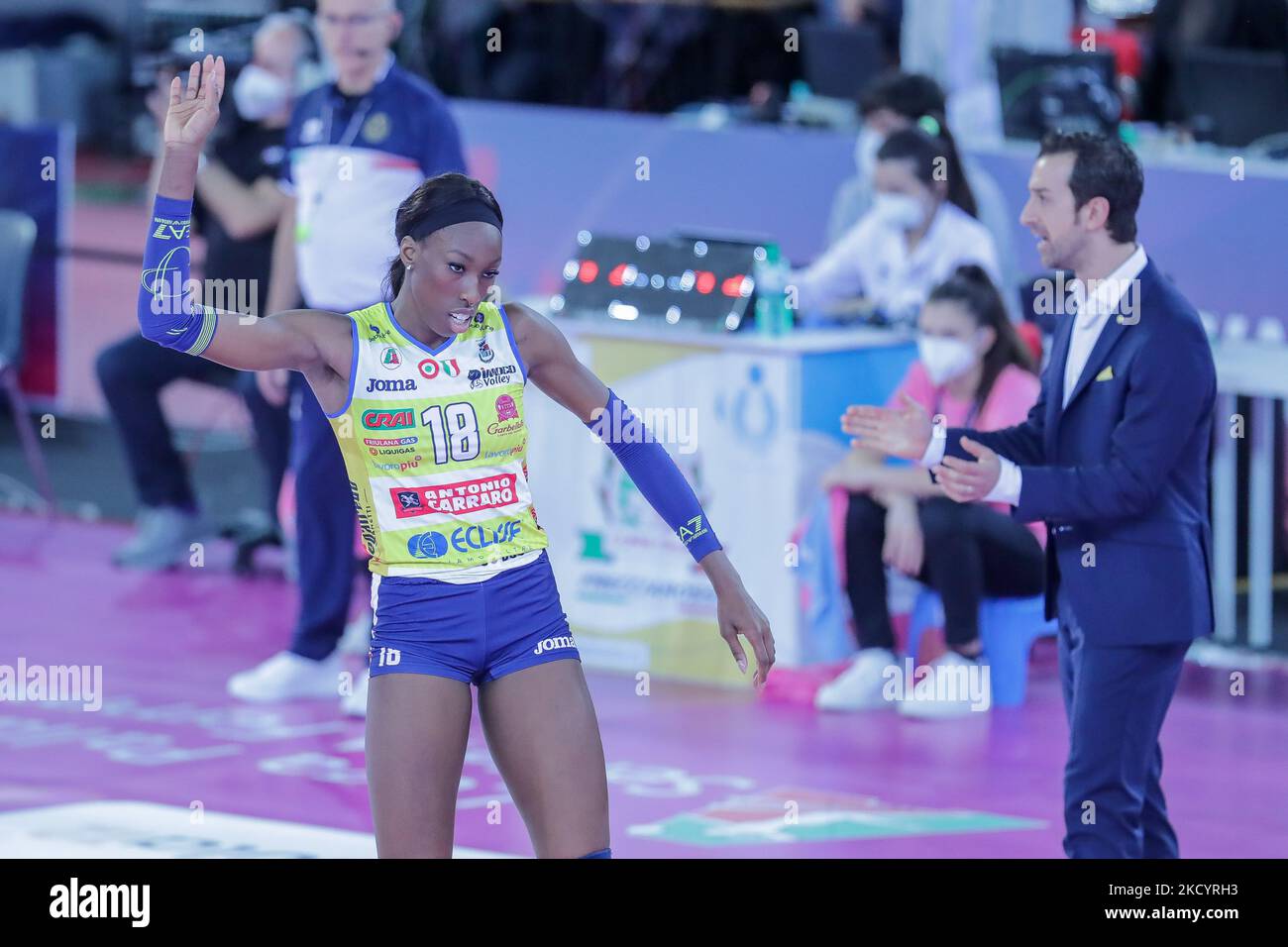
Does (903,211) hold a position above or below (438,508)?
above

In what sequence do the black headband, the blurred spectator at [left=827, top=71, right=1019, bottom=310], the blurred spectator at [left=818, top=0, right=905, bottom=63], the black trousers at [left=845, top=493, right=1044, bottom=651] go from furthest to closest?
the blurred spectator at [left=818, top=0, right=905, bottom=63]
the blurred spectator at [left=827, top=71, right=1019, bottom=310]
the black trousers at [left=845, top=493, right=1044, bottom=651]
the black headband

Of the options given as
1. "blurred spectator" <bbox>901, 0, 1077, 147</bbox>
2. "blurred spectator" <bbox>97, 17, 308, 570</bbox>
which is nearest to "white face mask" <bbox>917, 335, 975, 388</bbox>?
"blurred spectator" <bbox>97, 17, 308, 570</bbox>

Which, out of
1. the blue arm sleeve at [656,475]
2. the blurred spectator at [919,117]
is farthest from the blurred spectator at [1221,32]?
the blue arm sleeve at [656,475]

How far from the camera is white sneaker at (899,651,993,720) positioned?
7285mm

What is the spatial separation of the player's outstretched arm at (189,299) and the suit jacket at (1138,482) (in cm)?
157

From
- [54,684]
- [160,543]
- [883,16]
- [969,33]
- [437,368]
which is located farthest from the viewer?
[883,16]

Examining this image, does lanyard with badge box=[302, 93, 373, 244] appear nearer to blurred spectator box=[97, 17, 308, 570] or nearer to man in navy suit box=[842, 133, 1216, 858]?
blurred spectator box=[97, 17, 308, 570]

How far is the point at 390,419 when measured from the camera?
4.24 metres

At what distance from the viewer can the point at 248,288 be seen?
28.1 feet

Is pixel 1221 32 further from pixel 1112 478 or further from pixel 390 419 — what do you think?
pixel 390 419

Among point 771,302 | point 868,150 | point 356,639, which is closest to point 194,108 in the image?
point 771,302

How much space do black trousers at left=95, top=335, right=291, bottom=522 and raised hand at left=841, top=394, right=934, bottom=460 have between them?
4.37 m
